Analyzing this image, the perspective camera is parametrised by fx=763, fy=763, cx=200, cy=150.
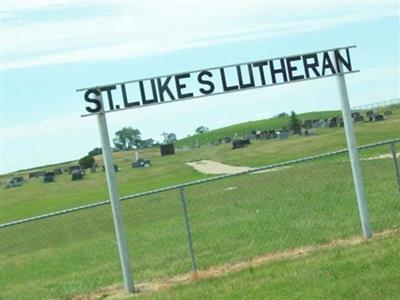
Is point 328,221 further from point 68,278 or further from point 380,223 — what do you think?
point 68,278

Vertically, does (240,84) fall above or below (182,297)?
above

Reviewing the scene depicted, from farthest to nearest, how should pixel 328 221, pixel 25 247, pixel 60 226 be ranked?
pixel 60 226, pixel 25 247, pixel 328 221

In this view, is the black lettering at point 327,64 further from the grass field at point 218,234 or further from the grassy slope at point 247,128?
the grassy slope at point 247,128

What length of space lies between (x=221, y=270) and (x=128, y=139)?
8221cm

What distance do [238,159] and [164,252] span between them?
39281mm

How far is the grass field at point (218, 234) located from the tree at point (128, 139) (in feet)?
213

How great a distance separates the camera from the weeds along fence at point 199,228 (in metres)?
11.6

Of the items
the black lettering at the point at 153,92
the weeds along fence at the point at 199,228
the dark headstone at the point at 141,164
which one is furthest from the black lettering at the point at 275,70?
the dark headstone at the point at 141,164

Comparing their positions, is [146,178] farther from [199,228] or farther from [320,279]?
[320,279]

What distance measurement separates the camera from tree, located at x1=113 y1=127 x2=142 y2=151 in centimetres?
9017

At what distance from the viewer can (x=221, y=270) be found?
34.5 ft

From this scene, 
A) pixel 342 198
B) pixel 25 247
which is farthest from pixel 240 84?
pixel 25 247

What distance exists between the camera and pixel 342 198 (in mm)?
16109

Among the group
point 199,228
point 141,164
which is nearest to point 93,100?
point 199,228
